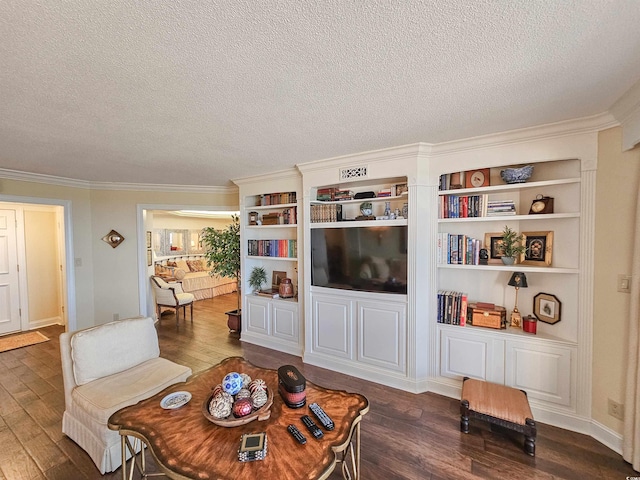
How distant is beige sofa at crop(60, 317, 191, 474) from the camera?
1.82m

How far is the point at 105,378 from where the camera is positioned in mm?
2121

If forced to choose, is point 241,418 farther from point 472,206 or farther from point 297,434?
point 472,206

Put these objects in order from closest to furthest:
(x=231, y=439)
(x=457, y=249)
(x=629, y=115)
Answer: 1. (x=231, y=439)
2. (x=629, y=115)
3. (x=457, y=249)

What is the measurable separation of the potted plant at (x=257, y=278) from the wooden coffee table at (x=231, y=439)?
2.39 meters

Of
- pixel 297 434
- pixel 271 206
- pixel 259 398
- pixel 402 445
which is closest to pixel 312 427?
pixel 297 434

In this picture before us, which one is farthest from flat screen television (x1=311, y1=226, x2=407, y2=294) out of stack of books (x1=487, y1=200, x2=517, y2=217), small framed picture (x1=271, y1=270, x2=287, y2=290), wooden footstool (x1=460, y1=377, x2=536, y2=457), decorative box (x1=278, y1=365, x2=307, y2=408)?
decorative box (x1=278, y1=365, x2=307, y2=408)

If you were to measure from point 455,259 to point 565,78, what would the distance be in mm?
1616

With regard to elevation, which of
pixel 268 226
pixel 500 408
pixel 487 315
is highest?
pixel 268 226

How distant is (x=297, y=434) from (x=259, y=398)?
0.98ft

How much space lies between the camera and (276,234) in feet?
13.7

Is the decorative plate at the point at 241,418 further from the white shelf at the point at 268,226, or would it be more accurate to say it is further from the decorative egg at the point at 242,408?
the white shelf at the point at 268,226

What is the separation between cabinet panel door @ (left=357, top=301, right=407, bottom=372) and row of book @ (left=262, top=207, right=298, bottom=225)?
1458mm

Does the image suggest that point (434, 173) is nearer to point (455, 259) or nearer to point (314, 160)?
point (455, 259)

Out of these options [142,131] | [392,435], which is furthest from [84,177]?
[392,435]
